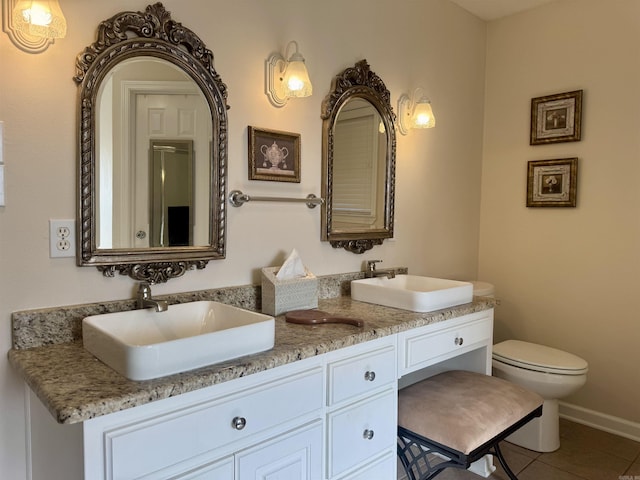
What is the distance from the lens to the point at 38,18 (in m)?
1.23

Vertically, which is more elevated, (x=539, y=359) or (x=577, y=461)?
(x=539, y=359)

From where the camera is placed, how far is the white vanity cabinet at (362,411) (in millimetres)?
1460

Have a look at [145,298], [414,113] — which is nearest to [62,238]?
[145,298]

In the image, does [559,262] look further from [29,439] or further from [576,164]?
[29,439]

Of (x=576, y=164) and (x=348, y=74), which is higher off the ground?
(x=348, y=74)

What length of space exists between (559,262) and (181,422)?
2451 mm

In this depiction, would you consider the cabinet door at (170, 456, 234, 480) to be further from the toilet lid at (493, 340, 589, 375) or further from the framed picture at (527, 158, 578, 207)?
the framed picture at (527, 158, 578, 207)

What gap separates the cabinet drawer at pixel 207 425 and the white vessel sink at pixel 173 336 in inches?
4.2

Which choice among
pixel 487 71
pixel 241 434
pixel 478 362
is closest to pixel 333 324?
pixel 241 434

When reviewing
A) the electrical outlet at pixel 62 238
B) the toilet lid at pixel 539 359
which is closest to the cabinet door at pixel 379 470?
the toilet lid at pixel 539 359

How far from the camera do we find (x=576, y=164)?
8.70 feet

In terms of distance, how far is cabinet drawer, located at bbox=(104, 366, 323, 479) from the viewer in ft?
3.29

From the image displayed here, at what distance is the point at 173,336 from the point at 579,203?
236 centimetres

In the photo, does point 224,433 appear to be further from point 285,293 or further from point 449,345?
point 449,345
